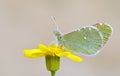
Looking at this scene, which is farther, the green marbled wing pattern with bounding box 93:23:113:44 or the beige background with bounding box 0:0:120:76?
the beige background with bounding box 0:0:120:76

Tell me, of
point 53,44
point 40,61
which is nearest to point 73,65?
point 40,61

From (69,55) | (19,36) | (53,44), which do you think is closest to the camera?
(69,55)

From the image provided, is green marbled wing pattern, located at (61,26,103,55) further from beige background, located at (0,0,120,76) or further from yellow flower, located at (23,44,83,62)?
beige background, located at (0,0,120,76)

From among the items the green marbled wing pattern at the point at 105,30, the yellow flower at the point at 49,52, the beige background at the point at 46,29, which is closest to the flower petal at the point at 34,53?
the yellow flower at the point at 49,52

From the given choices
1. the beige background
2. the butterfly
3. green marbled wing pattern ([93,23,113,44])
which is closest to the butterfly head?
the butterfly

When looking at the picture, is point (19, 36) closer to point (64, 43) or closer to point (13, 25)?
point (13, 25)

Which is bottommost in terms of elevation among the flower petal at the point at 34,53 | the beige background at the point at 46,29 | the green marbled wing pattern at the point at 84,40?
the flower petal at the point at 34,53

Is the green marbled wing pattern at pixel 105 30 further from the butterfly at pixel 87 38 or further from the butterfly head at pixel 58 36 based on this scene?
the butterfly head at pixel 58 36
